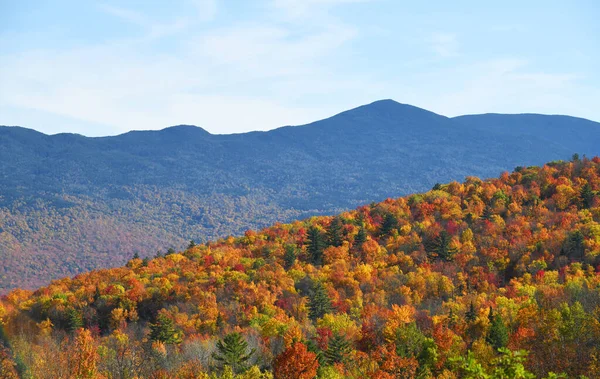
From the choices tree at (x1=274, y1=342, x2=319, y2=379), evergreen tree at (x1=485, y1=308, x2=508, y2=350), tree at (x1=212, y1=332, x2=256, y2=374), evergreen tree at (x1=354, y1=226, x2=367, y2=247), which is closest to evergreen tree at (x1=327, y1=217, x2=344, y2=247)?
evergreen tree at (x1=354, y1=226, x2=367, y2=247)

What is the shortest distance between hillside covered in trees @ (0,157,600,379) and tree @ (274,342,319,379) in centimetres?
13

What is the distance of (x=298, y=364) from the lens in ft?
191

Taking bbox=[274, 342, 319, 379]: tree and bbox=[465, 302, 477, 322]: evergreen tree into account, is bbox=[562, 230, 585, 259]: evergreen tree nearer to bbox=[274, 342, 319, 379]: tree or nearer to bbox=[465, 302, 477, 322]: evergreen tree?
bbox=[465, 302, 477, 322]: evergreen tree

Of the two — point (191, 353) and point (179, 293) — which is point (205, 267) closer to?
point (179, 293)

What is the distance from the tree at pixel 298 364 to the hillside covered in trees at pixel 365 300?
128 millimetres

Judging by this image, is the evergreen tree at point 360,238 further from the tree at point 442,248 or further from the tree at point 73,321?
the tree at point 73,321

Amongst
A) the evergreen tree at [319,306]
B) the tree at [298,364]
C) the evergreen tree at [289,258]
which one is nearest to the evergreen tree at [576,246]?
the evergreen tree at [319,306]

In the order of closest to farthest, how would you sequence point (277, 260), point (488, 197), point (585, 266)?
point (585, 266)
point (277, 260)
point (488, 197)

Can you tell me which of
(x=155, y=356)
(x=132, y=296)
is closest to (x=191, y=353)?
(x=155, y=356)

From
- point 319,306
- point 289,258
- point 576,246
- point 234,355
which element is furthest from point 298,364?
point 576,246

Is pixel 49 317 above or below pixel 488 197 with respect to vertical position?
below

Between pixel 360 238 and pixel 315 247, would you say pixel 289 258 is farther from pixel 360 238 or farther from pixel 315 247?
pixel 360 238

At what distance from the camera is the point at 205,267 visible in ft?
433

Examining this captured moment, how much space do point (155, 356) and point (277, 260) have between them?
62.3 metres
